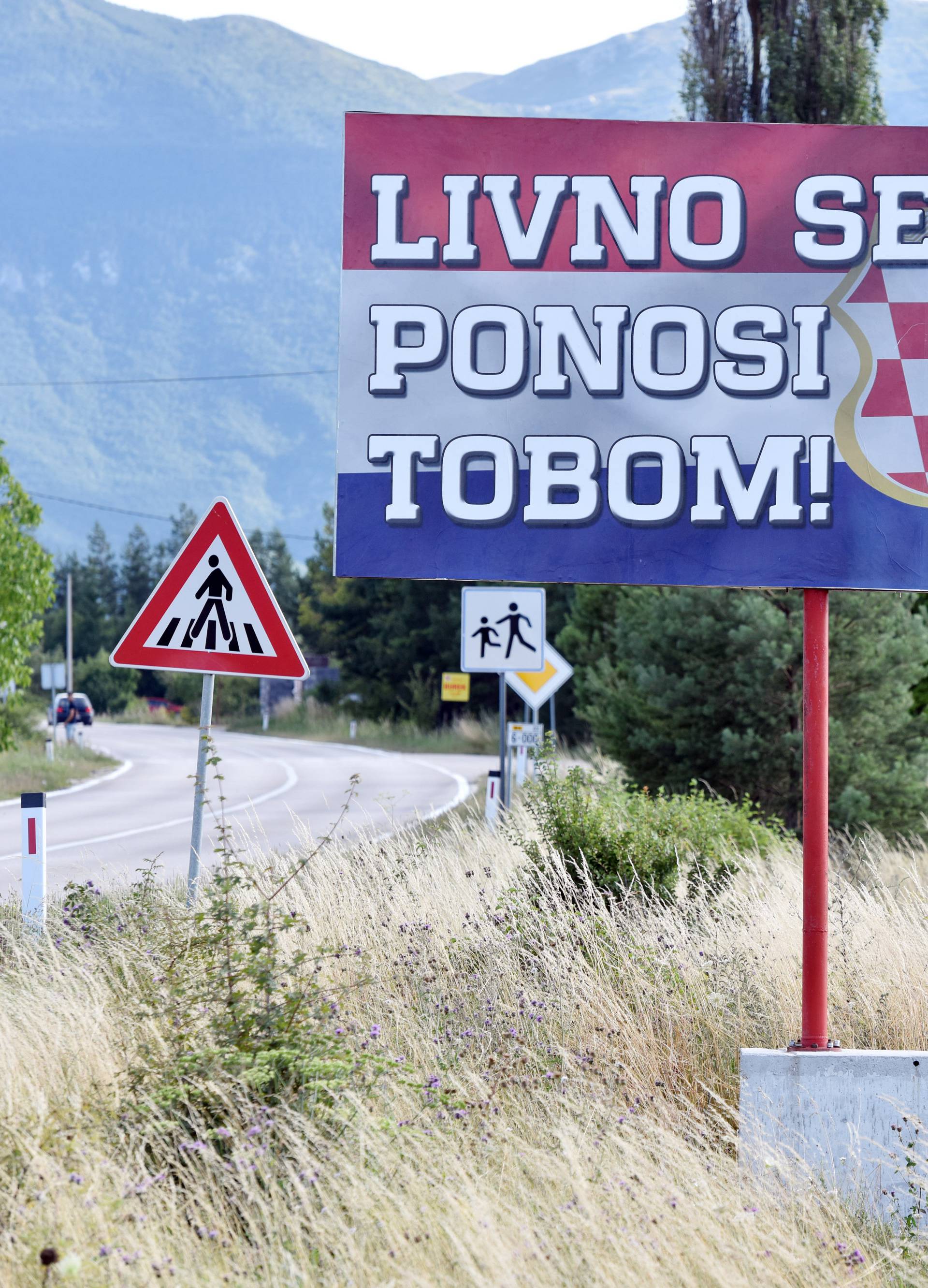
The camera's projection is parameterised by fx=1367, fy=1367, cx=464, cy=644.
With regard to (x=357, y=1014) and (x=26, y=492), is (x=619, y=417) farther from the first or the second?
(x=26, y=492)

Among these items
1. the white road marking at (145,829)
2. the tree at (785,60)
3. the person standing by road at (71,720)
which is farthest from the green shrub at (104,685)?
the tree at (785,60)

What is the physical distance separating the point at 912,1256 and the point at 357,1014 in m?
2.34

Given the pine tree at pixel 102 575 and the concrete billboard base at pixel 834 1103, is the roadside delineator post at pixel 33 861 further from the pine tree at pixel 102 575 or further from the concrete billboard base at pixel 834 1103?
the pine tree at pixel 102 575

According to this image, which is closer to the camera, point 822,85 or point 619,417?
point 619,417

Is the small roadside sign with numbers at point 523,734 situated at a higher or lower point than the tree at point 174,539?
lower

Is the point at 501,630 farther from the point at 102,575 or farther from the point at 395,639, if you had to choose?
the point at 102,575

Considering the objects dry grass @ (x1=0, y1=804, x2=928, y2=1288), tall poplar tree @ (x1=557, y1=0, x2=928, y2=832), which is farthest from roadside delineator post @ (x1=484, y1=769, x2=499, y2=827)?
dry grass @ (x1=0, y1=804, x2=928, y2=1288)

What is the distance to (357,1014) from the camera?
18.2 ft

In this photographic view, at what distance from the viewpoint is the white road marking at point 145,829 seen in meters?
16.5

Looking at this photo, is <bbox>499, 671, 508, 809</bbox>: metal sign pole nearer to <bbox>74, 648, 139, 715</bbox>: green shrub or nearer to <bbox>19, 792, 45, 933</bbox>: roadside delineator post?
<bbox>19, 792, 45, 933</bbox>: roadside delineator post

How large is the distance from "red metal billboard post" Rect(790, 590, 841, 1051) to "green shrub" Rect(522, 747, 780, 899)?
6.82 feet

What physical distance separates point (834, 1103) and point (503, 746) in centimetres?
1046

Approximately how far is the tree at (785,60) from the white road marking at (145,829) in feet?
35.1

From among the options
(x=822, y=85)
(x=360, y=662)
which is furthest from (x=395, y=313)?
A: (x=360, y=662)
